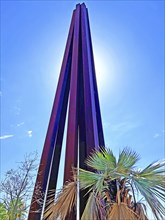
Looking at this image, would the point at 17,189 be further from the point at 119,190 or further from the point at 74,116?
the point at 119,190

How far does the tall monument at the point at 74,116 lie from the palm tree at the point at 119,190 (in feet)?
4.13

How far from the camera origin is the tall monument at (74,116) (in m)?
5.23

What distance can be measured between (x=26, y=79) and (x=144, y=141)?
492 cm

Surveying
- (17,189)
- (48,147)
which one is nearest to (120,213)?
(48,147)

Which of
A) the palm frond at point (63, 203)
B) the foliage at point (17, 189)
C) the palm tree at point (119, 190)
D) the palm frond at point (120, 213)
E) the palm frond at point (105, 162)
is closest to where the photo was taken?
the palm frond at point (120, 213)

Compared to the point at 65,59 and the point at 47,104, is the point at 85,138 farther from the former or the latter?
the point at 47,104

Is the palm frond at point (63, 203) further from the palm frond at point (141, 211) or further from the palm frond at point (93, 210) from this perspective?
the palm frond at point (141, 211)

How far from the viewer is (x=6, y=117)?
28.1 ft

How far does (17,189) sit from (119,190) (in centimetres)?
360

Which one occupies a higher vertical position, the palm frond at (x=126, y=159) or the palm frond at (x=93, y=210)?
the palm frond at (x=126, y=159)

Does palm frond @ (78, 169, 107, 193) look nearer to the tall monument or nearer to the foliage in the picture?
the tall monument

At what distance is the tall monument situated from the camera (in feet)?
17.2

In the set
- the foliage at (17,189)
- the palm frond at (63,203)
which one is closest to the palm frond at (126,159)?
the palm frond at (63,203)

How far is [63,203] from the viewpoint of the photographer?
10.6 feet
